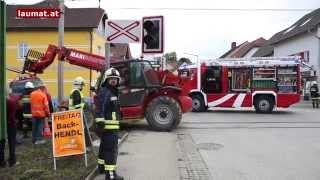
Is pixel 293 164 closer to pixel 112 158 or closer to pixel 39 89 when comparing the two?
pixel 112 158

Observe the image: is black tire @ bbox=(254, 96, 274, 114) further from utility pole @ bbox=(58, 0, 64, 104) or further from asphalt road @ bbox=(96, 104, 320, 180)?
utility pole @ bbox=(58, 0, 64, 104)

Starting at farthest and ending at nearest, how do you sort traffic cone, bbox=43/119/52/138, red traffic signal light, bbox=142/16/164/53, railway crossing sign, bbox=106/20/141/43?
traffic cone, bbox=43/119/52/138 < red traffic signal light, bbox=142/16/164/53 < railway crossing sign, bbox=106/20/141/43

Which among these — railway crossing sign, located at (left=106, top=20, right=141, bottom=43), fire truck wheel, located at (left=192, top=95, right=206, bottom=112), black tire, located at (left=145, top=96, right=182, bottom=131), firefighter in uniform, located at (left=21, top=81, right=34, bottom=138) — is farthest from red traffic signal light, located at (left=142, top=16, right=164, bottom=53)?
fire truck wheel, located at (left=192, top=95, right=206, bottom=112)

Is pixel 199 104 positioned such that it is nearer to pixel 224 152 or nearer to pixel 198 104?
pixel 198 104

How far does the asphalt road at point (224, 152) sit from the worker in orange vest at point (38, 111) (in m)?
1.98

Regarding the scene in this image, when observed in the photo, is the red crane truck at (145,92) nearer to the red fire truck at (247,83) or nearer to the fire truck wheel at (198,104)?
the red fire truck at (247,83)

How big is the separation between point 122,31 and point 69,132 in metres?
2.96

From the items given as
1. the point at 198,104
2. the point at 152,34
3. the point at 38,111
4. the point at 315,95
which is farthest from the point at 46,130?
the point at 315,95

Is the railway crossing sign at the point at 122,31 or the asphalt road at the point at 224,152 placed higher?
the railway crossing sign at the point at 122,31

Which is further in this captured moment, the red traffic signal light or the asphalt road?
the red traffic signal light

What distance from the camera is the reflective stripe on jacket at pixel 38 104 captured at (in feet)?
45.2

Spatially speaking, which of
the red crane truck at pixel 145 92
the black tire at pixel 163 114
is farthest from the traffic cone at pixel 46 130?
the black tire at pixel 163 114

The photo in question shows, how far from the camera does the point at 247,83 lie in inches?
1069

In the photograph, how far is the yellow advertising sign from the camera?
10273mm
